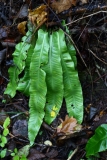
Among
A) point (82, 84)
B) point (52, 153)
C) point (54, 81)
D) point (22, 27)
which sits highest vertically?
point (22, 27)

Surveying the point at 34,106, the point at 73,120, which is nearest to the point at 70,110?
the point at 73,120

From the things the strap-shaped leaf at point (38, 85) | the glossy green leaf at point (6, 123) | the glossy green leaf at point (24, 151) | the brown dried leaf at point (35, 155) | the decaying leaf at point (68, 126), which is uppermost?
the strap-shaped leaf at point (38, 85)

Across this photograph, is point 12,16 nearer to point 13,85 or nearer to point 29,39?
point 29,39

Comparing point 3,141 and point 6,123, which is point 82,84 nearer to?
point 6,123

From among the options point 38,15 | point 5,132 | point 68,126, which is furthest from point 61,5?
point 5,132

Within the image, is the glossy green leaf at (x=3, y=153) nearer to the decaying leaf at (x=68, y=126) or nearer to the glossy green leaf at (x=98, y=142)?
the decaying leaf at (x=68, y=126)

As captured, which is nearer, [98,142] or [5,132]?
[98,142]

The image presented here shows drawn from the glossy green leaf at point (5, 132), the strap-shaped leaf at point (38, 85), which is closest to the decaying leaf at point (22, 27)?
the strap-shaped leaf at point (38, 85)
